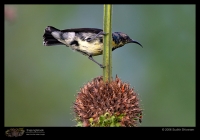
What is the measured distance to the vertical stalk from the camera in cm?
489

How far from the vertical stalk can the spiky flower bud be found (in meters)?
0.14

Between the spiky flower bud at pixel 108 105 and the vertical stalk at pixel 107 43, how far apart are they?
0.46 feet

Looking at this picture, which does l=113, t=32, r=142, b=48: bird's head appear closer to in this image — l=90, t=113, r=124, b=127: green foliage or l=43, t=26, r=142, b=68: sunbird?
l=43, t=26, r=142, b=68: sunbird

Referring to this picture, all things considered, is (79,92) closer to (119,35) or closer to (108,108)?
(108,108)

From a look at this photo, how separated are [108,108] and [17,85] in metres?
6.89

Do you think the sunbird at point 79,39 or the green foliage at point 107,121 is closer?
the green foliage at point 107,121

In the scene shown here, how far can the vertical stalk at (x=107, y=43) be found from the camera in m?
4.89

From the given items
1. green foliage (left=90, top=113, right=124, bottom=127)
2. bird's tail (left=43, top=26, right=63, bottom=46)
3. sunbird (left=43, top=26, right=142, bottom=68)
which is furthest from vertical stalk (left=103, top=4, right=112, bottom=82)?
bird's tail (left=43, top=26, right=63, bottom=46)

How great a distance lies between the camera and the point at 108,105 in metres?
5.04

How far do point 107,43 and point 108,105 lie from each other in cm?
79

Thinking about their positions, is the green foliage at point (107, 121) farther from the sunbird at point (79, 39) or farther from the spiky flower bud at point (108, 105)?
the sunbird at point (79, 39)

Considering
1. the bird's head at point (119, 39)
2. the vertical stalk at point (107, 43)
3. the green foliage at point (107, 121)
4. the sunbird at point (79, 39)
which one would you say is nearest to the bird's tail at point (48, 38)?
the sunbird at point (79, 39)

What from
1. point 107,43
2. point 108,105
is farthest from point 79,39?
point 108,105

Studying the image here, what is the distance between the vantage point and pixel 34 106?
11227 mm
